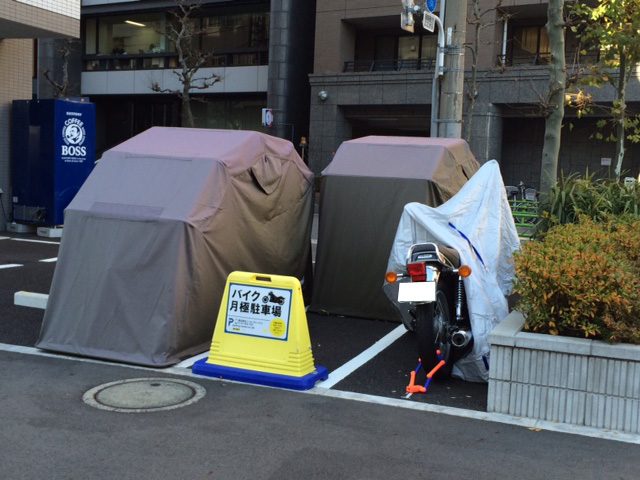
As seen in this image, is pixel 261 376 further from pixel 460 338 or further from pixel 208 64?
pixel 208 64

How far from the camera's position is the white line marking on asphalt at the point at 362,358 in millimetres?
6143

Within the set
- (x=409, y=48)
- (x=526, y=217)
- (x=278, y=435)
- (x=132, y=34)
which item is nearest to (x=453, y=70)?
(x=526, y=217)

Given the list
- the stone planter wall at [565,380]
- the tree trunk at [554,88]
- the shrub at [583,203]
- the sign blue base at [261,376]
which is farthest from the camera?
the tree trunk at [554,88]

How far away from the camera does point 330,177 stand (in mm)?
8648

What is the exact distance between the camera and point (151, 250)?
21.0ft

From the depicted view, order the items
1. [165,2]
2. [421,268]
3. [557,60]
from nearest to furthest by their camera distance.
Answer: [421,268], [557,60], [165,2]

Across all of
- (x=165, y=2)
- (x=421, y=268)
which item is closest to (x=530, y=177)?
(x=165, y=2)

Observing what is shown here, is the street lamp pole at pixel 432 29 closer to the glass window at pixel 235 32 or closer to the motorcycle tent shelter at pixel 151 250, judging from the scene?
the motorcycle tent shelter at pixel 151 250

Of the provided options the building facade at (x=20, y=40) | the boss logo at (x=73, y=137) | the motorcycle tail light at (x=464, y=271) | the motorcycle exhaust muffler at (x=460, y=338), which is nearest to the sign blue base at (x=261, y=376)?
the motorcycle exhaust muffler at (x=460, y=338)

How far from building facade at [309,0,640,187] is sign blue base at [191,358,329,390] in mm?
18541

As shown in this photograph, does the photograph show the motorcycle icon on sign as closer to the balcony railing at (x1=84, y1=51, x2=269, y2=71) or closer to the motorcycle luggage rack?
the motorcycle luggage rack

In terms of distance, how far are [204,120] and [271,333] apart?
31049 mm

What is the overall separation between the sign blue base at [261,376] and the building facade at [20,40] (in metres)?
10.6

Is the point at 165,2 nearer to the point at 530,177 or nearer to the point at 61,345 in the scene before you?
the point at 530,177
